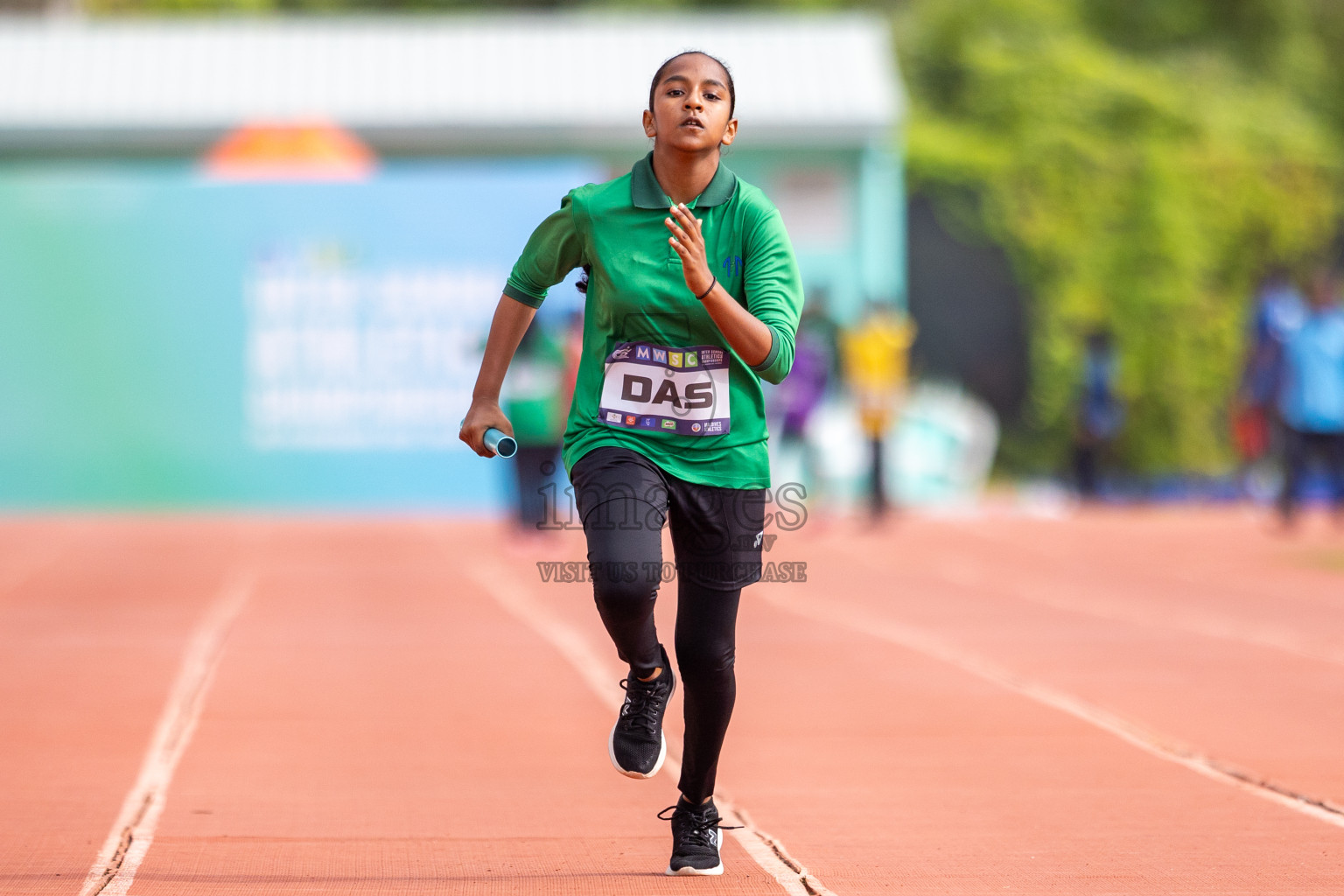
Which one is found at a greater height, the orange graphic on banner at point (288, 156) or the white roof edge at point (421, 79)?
the white roof edge at point (421, 79)

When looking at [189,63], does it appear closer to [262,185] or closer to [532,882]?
[262,185]


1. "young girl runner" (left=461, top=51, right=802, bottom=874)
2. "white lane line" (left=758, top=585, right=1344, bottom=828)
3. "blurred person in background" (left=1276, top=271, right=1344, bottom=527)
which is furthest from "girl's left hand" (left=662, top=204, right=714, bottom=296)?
"blurred person in background" (left=1276, top=271, right=1344, bottom=527)

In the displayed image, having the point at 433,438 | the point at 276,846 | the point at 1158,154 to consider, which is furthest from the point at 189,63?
the point at 276,846

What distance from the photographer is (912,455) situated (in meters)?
21.5

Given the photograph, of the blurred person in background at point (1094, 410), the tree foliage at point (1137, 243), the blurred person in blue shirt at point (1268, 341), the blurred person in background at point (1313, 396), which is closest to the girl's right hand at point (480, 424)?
the blurred person in background at point (1313, 396)

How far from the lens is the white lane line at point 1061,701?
Result: 18.5 ft

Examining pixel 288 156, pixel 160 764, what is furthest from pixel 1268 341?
pixel 160 764

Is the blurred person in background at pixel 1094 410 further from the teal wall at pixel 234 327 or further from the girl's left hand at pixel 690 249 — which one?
the girl's left hand at pixel 690 249

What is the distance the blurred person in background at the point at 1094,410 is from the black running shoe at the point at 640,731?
16832 millimetres

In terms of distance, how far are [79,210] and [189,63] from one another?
3699 mm

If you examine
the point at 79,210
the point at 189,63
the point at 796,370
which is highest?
the point at 189,63

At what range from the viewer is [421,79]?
23516mm

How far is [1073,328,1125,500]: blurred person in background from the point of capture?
21.0 metres

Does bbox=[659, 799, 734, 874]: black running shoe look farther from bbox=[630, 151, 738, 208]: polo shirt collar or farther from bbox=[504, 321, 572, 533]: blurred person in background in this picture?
bbox=[504, 321, 572, 533]: blurred person in background
